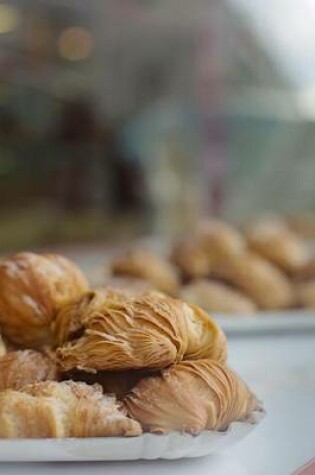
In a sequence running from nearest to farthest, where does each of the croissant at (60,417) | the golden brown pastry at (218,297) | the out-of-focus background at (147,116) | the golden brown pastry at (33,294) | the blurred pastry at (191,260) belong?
the croissant at (60,417) → the golden brown pastry at (33,294) → the golden brown pastry at (218,297) → the blurred pastry at (191,260) → the out-of-focus background at (147,116)

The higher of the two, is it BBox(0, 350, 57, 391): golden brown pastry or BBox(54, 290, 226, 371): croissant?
BBox(54, 290, 226, 371): croissant

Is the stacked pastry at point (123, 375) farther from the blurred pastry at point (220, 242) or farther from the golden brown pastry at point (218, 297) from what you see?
the blurred pastry at point (220, 242)

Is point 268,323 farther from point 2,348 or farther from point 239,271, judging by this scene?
point 2,348

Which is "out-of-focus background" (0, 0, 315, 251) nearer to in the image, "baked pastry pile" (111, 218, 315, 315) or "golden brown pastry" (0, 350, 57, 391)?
"baked pastry pile" (111, 218, 315, 315)

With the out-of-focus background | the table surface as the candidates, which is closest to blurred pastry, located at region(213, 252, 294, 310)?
the table surface

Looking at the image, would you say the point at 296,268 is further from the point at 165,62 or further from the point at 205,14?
the point at 165,62

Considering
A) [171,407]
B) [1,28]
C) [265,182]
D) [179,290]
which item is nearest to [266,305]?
[179,290]

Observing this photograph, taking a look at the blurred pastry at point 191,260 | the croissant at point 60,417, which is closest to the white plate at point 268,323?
the blurred pastry at point 191,260
